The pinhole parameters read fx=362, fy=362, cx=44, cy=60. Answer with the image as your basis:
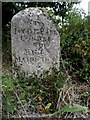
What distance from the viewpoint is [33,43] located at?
5289 millimetres

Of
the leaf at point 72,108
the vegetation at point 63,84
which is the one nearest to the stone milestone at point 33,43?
the vegetation at point 63,84

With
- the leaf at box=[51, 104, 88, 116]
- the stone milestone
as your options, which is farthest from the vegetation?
the stone milestone

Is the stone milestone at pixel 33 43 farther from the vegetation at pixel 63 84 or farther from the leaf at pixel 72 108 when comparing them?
the leaf at pixel 72 108

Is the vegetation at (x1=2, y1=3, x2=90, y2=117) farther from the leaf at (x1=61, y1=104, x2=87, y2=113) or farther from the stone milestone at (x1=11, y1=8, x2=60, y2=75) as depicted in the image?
the stone milestone at (x1=11, y1=8, x2=60, y2=75)

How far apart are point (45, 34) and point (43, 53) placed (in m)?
0.28

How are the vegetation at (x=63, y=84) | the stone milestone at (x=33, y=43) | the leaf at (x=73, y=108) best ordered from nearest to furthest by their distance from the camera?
the leaf at (x=73, y=108)
the vegetation at (x=63, y=84)
the stone milestone at (x=33, y=43)

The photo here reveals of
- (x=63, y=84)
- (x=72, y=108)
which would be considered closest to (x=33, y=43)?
(x=63, y=84)

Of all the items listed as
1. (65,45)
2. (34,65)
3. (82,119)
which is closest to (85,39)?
(65,45)

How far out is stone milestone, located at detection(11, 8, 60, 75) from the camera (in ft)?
17.3

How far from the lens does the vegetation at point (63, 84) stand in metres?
4.14

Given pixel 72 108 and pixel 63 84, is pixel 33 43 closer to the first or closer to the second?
pixel 63 84

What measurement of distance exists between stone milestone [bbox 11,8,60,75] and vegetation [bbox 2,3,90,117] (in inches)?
6.7

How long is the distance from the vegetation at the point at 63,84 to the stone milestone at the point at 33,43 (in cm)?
17

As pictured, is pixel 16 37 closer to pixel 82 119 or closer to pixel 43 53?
pixel 43 53
